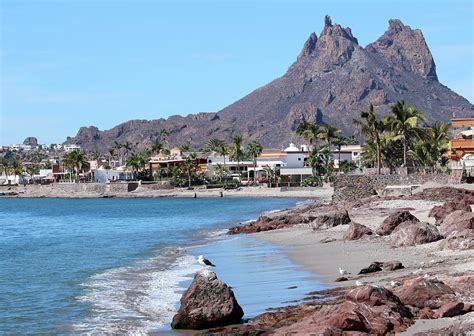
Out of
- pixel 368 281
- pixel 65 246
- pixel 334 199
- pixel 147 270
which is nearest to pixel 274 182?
pixel 334 199

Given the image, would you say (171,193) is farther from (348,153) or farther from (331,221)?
(331,221)

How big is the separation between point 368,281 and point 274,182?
4448 inches

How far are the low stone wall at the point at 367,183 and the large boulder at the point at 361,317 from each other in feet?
148

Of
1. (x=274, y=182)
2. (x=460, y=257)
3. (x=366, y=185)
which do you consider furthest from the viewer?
(x=274, y=182)

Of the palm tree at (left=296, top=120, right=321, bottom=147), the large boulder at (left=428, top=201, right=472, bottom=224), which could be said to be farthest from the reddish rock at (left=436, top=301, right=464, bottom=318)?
the palm tree at (left=296, top=120, right=321, bottom=147)

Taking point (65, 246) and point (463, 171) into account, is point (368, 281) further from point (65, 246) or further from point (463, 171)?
point (463, 171)

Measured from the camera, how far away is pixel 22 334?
1555 centimetres

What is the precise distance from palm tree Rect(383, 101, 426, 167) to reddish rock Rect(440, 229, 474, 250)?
160ft

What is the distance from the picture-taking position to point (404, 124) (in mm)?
68938

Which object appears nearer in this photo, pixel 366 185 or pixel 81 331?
pixel 81 331

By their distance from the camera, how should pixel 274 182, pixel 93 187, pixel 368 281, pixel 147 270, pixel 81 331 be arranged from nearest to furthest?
pixel 81 331
pixel 368 281
pixel 147 270
pixel 274 182
pixel 93 187

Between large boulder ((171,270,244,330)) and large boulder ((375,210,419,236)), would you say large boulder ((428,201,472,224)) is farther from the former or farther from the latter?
large boulder ((171,270,244,330))

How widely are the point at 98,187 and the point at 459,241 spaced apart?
439 ft

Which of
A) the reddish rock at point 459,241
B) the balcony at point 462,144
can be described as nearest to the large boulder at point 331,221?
the reddish rock at point 459,241
